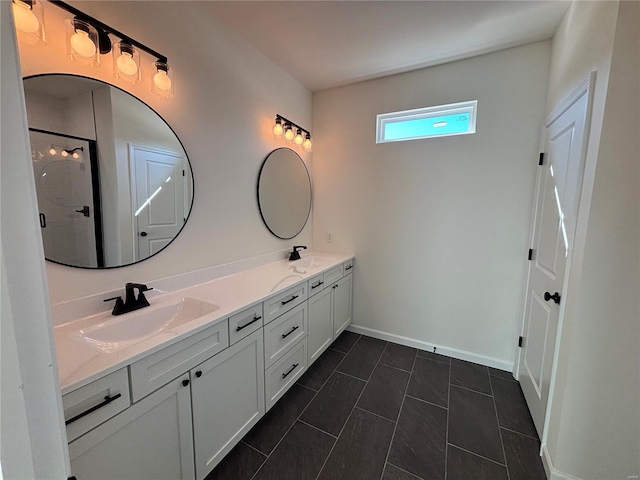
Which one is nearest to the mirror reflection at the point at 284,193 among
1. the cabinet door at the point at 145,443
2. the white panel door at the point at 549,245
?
the cabinet door at the point at 145,443

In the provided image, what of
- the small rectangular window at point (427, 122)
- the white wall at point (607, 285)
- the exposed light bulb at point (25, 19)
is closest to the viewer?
the exposed light bulb at point (25, 19)

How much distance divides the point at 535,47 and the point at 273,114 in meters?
2.15

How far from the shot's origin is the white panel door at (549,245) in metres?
1.43

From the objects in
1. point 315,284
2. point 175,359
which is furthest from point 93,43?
point 315,284

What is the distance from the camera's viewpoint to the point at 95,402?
89 centimetres

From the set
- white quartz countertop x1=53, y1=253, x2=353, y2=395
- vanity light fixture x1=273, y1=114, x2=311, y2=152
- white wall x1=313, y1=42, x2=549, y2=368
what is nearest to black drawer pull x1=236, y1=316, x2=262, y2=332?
white quartz countertop x1=53, y1=253, x2=353, y2=395

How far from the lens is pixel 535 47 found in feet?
6.59

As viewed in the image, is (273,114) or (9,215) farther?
(273,114)

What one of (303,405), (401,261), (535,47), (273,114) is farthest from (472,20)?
(303,405)

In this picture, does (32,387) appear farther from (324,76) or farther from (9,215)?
(324,76)

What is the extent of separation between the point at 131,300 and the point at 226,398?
2.36ft

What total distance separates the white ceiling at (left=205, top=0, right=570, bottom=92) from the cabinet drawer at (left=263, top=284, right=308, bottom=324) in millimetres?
1866

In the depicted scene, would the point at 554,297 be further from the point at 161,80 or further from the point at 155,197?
the point at 161,80

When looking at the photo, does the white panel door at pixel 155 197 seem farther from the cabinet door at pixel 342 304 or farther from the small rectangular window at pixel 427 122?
the small rectangular window at pixel 427 122
